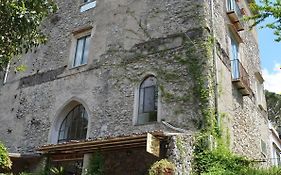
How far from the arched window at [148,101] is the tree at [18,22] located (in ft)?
16.2

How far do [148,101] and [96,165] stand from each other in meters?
3.38

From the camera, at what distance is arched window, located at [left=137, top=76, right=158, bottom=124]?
43.8 feet

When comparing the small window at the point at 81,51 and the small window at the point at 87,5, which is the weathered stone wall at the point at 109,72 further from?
the small window at the point at 81,51

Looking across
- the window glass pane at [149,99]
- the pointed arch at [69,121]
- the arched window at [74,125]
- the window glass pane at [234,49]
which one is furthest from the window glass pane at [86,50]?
the window glass pane at [234,49]

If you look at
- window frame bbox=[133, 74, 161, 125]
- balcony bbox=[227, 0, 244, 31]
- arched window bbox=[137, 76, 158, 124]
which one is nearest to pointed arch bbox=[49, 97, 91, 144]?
window frame bbox=[133, 74, 161, 125]

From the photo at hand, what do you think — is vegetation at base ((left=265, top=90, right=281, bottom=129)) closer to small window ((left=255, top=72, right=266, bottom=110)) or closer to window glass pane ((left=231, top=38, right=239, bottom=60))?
small window ((left=255, top=72, right=266, bottom=110))

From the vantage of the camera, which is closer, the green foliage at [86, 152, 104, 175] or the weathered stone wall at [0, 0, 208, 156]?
the green foliage at [86, 152, 104, 175]

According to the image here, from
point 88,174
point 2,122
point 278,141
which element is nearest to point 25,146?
point 2,122

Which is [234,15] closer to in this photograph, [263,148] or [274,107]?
[263,148]

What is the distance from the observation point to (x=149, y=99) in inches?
539

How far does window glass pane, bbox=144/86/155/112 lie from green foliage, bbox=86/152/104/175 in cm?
277

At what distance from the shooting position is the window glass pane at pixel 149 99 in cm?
1353

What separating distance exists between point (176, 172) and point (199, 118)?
2.74 m

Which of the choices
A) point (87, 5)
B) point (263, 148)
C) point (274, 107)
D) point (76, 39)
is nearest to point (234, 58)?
point (263, 148)
